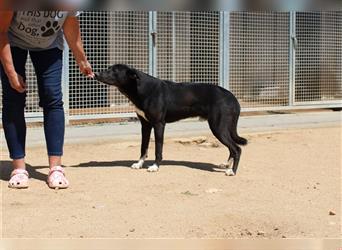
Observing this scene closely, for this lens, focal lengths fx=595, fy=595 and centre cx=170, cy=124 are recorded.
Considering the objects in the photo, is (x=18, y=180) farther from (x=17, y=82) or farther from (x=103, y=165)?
(x=103, y=165)

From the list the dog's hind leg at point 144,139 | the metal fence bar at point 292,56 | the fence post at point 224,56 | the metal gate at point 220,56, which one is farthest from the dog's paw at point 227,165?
the metal fence bar at point 292,56

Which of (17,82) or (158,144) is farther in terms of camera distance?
(158,144)

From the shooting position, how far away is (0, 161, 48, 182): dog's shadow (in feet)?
17.0

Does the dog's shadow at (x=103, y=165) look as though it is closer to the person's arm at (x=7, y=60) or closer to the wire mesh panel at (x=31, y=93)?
the person's arm at (x=7, y=60)

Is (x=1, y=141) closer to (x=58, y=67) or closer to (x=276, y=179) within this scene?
(x=58, y=67)

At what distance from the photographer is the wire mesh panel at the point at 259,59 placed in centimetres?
870

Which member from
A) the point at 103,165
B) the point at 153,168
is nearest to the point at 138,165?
the point at 153,168

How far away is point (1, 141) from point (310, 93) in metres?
4.95

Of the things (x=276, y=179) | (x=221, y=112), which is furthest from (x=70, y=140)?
(x=276, y=179)

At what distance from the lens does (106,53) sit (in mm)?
7793

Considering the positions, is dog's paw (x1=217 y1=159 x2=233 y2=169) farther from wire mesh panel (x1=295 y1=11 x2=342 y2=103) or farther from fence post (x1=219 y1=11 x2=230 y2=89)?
wire mesh panel (x1=295 y1=11 x2=342 y2=103)

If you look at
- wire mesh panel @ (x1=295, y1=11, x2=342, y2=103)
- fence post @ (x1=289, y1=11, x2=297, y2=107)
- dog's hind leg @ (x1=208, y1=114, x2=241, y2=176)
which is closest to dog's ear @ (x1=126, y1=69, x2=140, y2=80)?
dog's hind leg @ (x1=208, y1=114, x2=241, y2=176)

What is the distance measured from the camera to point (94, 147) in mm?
7199

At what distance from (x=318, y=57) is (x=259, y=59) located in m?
1.12
